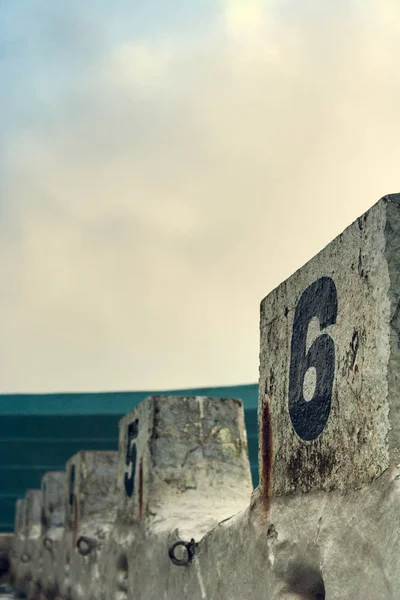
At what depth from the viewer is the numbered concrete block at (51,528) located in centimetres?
706

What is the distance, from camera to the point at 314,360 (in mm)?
2312

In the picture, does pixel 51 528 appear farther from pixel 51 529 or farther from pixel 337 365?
pixel 337 365

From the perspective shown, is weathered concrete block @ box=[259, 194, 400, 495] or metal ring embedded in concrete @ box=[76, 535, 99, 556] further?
metal ring embedded in concrete @ box=[76, 535, 99, 556]

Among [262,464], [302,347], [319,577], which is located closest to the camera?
[319,577]

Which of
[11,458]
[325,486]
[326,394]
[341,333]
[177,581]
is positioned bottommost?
[177,581]

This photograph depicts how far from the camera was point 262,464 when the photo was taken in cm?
266

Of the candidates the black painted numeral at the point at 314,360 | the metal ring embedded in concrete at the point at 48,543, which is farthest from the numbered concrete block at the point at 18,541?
the black painted numeral at the point at 314,360

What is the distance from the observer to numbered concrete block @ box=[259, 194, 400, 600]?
1.86 metres

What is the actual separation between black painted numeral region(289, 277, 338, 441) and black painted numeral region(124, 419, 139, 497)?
7.56 ft

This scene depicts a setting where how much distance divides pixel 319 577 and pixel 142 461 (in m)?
2.35

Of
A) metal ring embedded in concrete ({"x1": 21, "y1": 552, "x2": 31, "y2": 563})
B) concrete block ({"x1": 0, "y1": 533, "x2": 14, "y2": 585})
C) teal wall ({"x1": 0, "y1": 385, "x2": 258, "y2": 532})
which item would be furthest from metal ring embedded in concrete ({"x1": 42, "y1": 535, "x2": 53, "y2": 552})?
teal wall ({"x1": 0, "y1": 385, "x2": 258, "y2": 532})

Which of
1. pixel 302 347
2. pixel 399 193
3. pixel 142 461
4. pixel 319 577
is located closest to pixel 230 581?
pixel 319 577

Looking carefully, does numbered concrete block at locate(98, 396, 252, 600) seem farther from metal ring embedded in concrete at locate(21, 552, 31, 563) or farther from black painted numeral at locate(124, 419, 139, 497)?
metal ring embedded in concrete at locate(21, 552, 31, 563)

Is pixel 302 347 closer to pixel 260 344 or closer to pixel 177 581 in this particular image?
pixel 260 344
